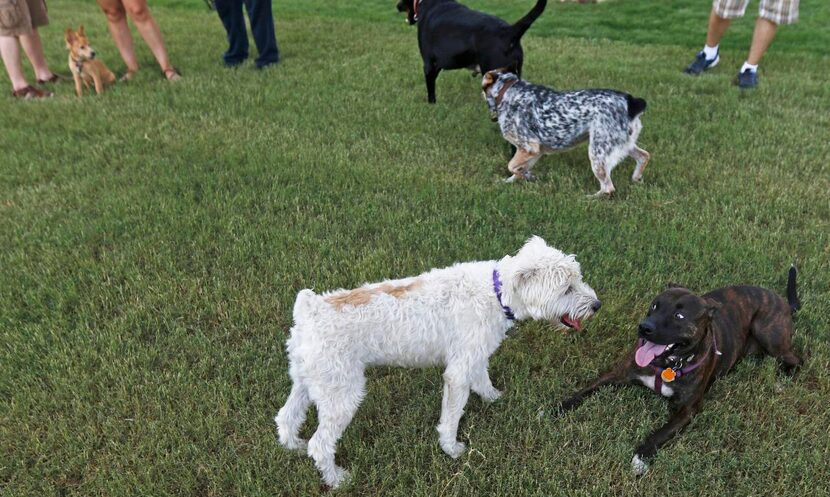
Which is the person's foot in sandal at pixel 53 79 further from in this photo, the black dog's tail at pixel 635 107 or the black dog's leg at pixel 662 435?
the black dog's leg at pixel 662 435

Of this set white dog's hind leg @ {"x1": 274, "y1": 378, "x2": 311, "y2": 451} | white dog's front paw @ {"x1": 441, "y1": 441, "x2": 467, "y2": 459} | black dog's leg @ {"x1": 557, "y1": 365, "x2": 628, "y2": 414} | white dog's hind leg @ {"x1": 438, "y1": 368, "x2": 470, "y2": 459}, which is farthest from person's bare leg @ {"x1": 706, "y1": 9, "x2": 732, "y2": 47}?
white dog's hind leg @ {"x1": 274, "y1": 378, "x2": 311, "y2": 451}

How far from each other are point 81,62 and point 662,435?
9.29 metres

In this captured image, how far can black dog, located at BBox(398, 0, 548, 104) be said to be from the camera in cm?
651

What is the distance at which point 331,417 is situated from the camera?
290cm

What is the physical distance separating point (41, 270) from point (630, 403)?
4718mm

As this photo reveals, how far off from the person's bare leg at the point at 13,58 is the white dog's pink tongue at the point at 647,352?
9530mm

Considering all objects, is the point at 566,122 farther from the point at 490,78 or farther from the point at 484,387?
the point at 484,387

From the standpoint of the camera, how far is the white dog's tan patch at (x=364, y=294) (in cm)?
298

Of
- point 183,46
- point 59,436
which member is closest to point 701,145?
point 59,436

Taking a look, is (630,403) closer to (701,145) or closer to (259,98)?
(701,145)

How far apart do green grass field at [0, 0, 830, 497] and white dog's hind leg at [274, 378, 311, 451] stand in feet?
0.25

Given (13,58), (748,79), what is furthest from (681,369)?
(13,58)

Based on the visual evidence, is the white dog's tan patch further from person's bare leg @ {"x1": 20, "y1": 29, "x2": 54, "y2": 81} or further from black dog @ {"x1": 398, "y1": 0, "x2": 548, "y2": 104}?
person's bare leg @ {"x1": 20, "y1": 29, "x2": 54, "y2": 81}

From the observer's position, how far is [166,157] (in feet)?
21.4
